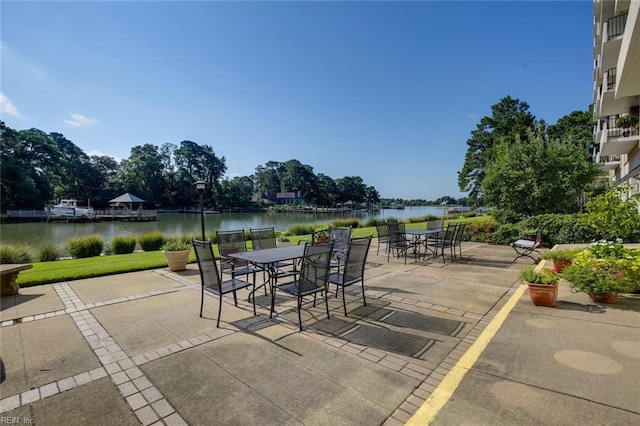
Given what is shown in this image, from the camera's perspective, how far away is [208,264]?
12.2 ft

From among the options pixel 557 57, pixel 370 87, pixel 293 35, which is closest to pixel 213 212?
pixel 370 87

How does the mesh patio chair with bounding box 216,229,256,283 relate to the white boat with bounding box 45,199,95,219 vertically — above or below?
above

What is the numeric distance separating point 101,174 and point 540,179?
70.0 metres

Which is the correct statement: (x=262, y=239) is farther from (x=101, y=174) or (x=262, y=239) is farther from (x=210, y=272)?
(x=101, y=174)

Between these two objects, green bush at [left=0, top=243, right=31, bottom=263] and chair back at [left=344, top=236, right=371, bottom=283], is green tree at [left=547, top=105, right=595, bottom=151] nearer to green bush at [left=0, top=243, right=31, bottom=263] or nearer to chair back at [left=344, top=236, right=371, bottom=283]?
chair back at [left=344, top=236, right=371, bottom=283]

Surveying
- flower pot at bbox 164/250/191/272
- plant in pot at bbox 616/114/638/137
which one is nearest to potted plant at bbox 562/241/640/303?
flower pot at bbox 164/250/191/272

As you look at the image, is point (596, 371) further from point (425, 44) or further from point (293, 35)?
point (425, 44)

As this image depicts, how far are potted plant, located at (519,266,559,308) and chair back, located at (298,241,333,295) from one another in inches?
113

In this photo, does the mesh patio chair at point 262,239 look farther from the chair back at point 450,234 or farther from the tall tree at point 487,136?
the tall tree at point 487,136

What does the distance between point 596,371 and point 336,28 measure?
13815 mm

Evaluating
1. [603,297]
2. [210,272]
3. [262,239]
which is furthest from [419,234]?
[210,272]

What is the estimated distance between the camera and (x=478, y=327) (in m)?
3.56

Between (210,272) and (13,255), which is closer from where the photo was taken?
(210,272)

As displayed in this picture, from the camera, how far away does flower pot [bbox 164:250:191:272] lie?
681 centimetres
